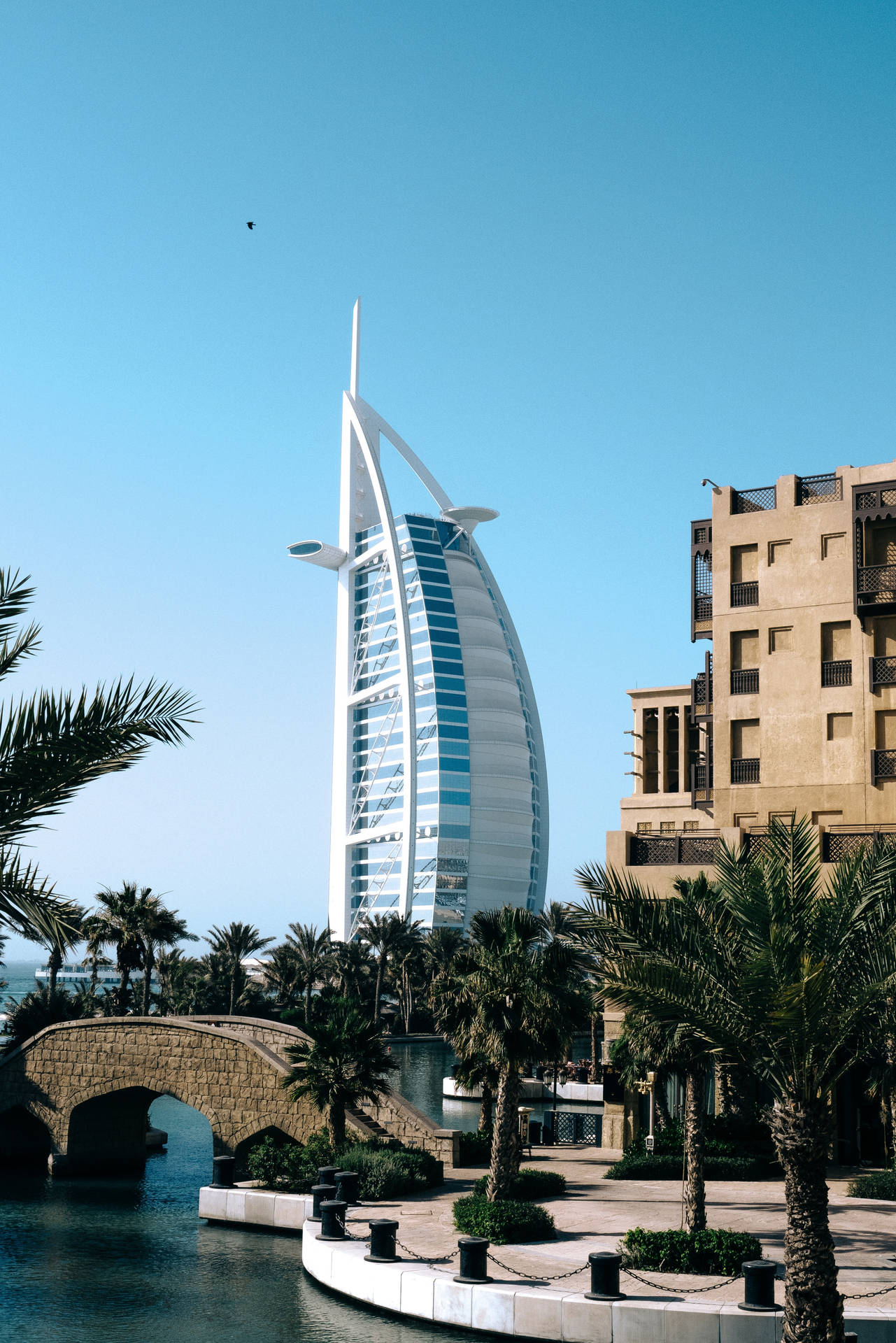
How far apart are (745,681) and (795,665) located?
1791mm

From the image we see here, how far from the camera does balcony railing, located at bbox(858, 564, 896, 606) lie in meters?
41.5

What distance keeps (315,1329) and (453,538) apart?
136 m

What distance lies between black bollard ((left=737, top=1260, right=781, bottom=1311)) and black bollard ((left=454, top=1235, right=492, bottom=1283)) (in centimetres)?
472

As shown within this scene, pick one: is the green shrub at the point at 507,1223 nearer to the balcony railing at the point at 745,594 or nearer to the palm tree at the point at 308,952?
the balcony railing at the point at 745,594

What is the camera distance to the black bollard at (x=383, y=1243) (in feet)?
85.6

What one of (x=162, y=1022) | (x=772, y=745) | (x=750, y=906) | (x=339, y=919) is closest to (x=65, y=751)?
(x=750, y=906)

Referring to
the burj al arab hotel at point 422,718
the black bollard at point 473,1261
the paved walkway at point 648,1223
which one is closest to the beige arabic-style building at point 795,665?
the paved walkway at point 648,1223

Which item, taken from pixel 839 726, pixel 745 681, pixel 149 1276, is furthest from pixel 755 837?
pixel 149 1276

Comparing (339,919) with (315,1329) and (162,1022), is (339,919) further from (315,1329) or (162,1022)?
(315,1329)

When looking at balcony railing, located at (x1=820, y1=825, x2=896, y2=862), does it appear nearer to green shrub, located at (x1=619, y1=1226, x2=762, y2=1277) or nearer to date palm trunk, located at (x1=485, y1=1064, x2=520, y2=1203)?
date palm trunk, located at (x1=485, y1=1064, x2=520, y2=1203)

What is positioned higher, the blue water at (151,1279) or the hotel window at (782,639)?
the hotel window at (782,639)

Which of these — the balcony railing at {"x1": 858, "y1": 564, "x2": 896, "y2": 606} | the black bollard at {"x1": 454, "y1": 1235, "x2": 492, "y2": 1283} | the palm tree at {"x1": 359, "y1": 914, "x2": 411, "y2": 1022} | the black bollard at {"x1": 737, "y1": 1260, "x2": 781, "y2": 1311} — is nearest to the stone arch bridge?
the black bollard at {"x1": 454, "y1": 1235, "x2": 492, "y2": 1283}

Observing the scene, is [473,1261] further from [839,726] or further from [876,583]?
[876,583]

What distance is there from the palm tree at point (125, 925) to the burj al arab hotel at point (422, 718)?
7589cm
